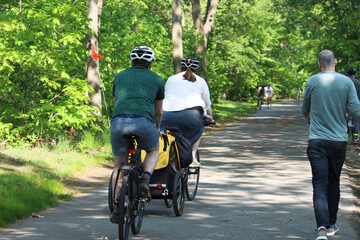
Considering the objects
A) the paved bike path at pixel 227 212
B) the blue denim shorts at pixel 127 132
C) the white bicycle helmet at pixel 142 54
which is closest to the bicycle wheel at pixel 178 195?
the paved bike path at pixel 227 212

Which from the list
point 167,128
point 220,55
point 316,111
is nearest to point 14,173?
point 167,128

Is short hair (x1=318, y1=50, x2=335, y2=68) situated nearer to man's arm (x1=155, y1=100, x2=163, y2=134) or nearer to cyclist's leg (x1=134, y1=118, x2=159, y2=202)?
man's arm (x1=155, y1=100, x2=163, y2=134)

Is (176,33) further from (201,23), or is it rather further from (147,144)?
(147,144)

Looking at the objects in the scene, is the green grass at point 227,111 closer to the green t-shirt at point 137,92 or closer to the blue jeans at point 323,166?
the blue jeans at point 323,166

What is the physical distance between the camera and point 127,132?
6.18 meters

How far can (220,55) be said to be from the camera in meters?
30.1

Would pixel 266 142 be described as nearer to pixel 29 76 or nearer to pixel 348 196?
pixel 29 76

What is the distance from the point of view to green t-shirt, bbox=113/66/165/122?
628 cm

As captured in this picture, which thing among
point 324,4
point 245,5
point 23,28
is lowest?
point 23,28

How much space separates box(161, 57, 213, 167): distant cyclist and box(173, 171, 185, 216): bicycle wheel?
0.84 metres

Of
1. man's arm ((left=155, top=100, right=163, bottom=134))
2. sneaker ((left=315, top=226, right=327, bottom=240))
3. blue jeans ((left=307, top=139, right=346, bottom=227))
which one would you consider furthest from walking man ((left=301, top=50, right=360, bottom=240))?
man's arm ((left=155, top=100, right=163, bottom=134))

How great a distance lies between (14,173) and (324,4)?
21966 millimetres

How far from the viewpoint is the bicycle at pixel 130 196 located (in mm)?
5848

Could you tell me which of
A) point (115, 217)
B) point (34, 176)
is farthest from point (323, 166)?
point (34, 176)
